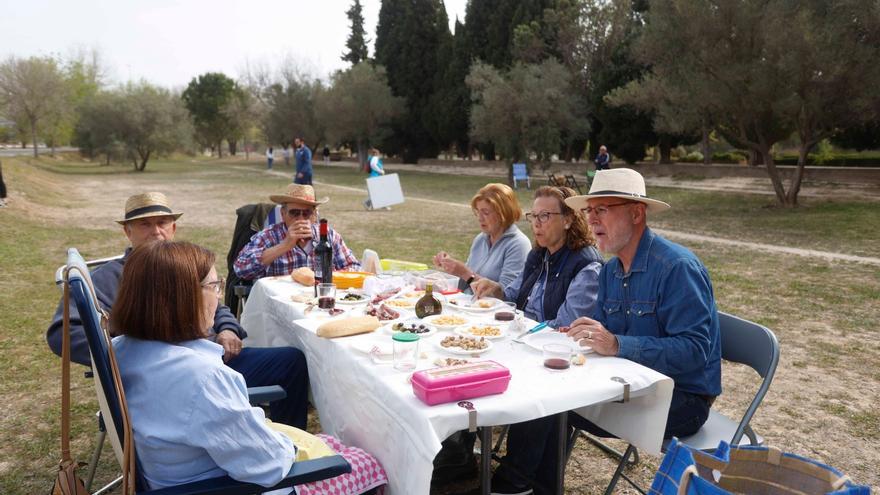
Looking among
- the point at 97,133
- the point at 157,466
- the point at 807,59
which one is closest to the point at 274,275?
the point at 157,466

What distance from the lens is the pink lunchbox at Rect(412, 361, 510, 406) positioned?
6.61ft

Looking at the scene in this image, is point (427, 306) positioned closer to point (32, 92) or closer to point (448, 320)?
point (448, 320)

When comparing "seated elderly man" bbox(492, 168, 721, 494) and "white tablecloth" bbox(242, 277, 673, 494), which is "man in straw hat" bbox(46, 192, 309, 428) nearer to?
Result: "white tablecloth" bbox(242, 277, 673, 494)

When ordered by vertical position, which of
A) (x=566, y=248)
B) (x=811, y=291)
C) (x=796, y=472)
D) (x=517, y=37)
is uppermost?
(x=517, y=37)

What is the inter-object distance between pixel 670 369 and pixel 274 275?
117 inches

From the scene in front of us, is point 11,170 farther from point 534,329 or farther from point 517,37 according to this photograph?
point 534,329

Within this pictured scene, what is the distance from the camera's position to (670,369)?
2.50 m

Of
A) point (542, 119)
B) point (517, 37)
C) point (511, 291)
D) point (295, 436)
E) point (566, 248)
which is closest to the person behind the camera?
point (295, 436)

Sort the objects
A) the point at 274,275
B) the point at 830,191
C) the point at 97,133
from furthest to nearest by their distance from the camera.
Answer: the point at 97,133 → the point at 830,191 → the point at 274,275

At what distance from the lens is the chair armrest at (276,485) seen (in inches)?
72.2

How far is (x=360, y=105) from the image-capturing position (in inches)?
1526

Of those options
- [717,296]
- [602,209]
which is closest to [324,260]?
[602,209]

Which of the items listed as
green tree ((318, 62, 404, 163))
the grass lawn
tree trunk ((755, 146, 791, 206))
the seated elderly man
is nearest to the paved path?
the grass lawn

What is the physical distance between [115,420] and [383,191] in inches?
613
